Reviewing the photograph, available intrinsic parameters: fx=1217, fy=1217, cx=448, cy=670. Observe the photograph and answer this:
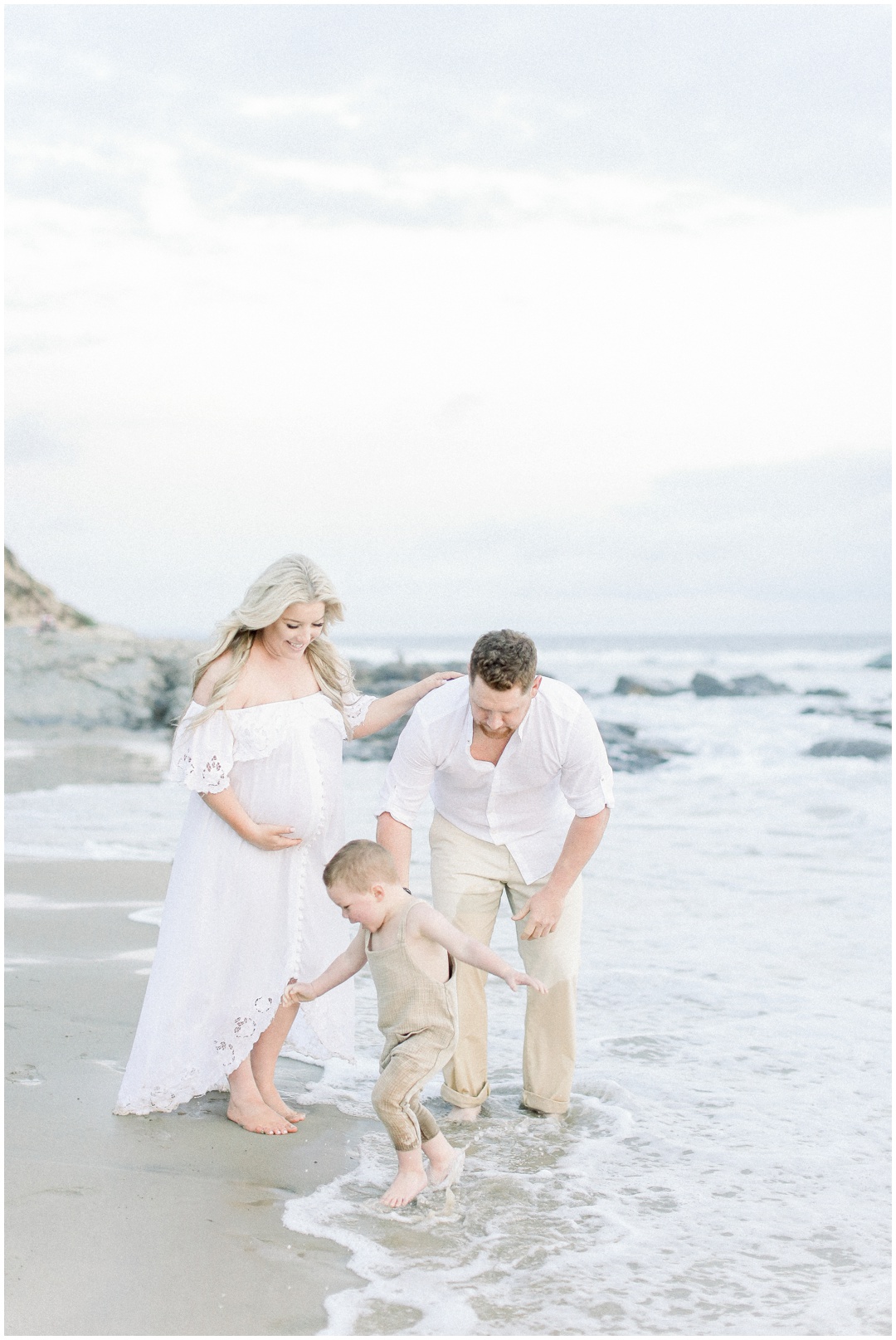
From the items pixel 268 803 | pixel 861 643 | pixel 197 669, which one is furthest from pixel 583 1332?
pixel 861 643

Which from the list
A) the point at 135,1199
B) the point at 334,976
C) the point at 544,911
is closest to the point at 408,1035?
the point at 334,976

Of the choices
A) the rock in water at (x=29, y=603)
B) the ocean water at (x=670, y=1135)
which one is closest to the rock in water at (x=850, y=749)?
the ocean water at (x=670, y=1135)

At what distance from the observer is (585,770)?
425 centimetres

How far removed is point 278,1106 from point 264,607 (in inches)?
70.4

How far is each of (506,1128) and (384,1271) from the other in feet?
3.76

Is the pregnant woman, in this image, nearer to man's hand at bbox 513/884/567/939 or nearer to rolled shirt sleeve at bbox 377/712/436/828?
rolled shirt sleeve at bbox 377/712/436/828

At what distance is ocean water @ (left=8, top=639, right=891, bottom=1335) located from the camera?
3.31 meters

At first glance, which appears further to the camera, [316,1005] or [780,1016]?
[780,1016]

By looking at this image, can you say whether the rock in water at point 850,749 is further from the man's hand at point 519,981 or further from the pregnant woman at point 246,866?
the man's hand at point 519,981

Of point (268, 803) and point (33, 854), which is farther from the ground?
point (268, 803)

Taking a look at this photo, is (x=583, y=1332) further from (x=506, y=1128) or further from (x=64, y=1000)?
(x=64, y=1000)

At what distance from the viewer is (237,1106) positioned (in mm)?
4242

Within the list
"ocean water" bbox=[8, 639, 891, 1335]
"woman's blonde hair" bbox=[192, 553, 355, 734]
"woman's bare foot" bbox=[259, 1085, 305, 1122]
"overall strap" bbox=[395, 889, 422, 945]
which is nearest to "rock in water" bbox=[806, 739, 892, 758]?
"ocean water" bbox=[8, 639, 891, 1335]

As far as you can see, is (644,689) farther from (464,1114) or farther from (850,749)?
(464,1114)
